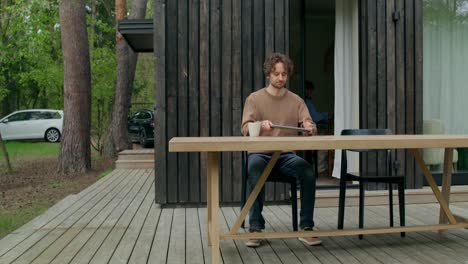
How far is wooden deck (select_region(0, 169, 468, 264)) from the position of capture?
120 inches

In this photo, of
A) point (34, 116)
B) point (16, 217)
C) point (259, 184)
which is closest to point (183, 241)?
point (259, 184)

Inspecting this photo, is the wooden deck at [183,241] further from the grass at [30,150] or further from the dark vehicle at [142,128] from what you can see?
the dark vehicle at [142,128]

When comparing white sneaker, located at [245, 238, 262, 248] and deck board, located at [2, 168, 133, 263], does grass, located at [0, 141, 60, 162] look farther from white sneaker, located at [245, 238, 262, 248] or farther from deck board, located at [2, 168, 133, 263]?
white sneaker, located at [245, 238, 262, 248]

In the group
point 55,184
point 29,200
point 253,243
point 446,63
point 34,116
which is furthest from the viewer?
point 34,116

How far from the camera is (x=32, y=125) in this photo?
1528 centimetres

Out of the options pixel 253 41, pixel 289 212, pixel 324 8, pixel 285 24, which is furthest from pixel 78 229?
pixel 324 8

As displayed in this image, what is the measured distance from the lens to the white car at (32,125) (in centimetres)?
1510

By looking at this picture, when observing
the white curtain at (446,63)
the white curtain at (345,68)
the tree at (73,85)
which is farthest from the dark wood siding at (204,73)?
the tree at (73,85)

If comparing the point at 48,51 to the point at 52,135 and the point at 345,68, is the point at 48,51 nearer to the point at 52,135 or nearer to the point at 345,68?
the point at 52,135

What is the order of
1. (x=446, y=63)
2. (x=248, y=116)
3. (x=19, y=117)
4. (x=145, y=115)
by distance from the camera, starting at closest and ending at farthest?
1. (x=248, y=116)
2. (x=446, y=63)
3. (x=145, y=115)
4. (x=19, y=117)

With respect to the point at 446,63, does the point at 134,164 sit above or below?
below

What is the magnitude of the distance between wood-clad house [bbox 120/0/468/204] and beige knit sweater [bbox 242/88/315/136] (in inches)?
53.4

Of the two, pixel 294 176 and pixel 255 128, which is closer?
pixel 255 128

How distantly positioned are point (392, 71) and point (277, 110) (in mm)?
2084
